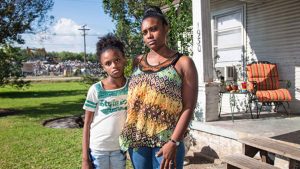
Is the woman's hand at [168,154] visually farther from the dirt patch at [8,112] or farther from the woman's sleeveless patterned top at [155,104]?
the dirt patch at [8,112]

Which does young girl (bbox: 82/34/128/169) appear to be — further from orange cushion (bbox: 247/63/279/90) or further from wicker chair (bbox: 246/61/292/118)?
orange cushion (bbox: 247/63/279/90)

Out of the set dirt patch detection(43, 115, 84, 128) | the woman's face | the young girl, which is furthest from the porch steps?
dirt patch detection(43, 115, 84, 128)

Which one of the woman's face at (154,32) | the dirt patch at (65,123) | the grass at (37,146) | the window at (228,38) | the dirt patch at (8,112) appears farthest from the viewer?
the dirt patch at (8,112)

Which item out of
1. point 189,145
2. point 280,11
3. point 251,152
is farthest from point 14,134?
point 280,11

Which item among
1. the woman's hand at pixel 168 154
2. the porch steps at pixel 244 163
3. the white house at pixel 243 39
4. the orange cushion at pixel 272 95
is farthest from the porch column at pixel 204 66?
the woman's hand at pixel 168 154

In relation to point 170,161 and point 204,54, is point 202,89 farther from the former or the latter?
point 170,161

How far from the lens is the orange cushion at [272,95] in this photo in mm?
6777

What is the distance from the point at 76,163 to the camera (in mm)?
5922

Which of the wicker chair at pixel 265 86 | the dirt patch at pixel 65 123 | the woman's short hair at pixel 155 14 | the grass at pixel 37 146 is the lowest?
the grass at pixel 37 146

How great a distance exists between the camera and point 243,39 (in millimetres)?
8844

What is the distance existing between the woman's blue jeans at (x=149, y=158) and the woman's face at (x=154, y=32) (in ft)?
2.25

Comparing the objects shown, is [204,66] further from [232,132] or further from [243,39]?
[243,39]

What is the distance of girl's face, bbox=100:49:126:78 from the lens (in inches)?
99.3

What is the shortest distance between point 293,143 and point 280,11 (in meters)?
4.56
